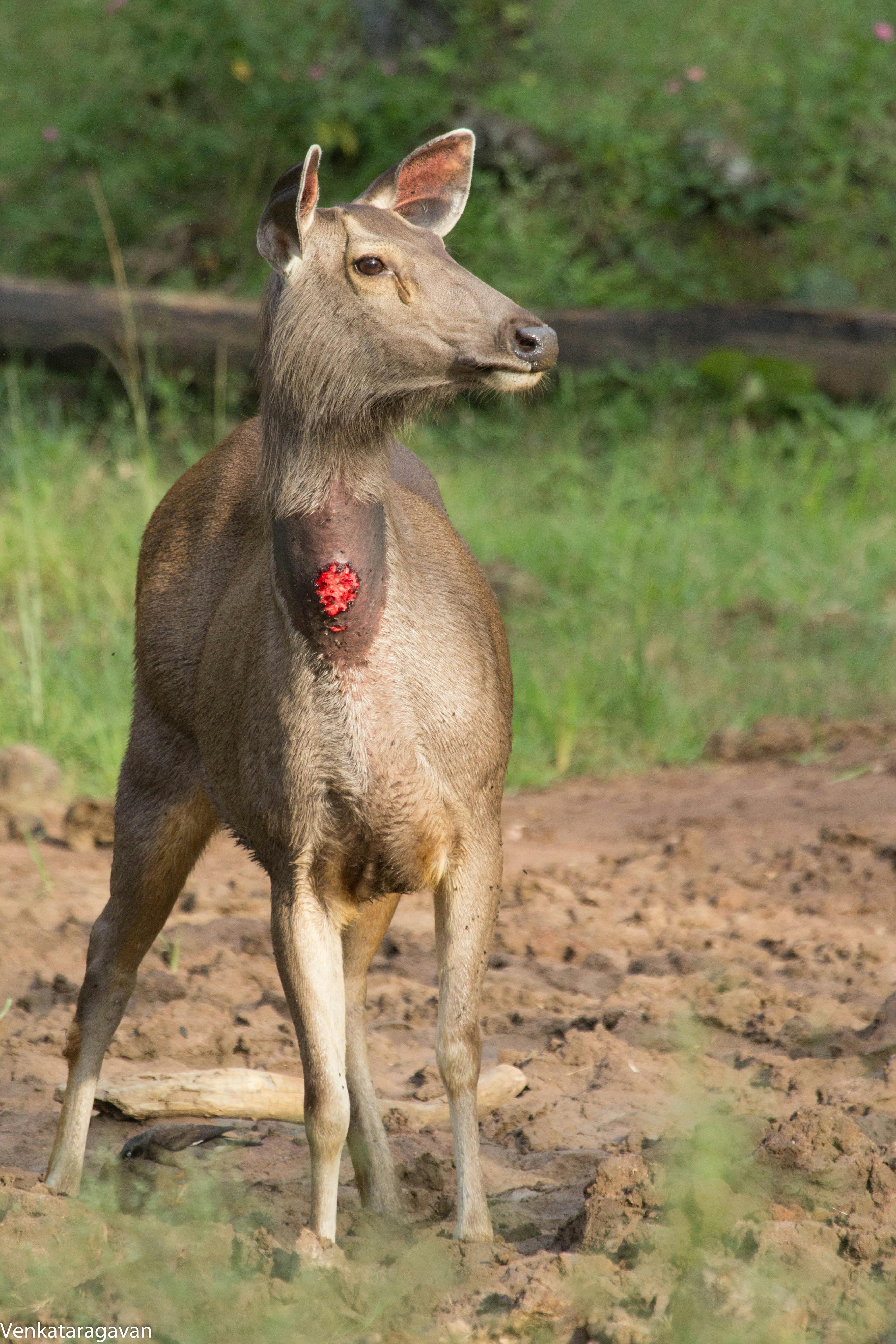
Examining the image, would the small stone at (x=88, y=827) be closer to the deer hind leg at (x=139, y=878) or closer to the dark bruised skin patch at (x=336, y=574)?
the deer hind leg at (x=139, y=878)

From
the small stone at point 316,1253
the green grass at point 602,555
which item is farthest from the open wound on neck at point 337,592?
the green grass at point 602,555

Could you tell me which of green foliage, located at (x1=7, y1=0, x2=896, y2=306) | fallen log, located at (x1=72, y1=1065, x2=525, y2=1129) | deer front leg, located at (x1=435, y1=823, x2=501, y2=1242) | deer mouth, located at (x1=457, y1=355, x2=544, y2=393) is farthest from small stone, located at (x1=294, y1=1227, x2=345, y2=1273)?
green foliage, located at (x1=7, y1=0, x2=896, y2=306)

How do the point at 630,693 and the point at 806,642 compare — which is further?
the point at 806,642

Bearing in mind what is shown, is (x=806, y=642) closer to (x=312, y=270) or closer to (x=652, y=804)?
(x=652, y=804)

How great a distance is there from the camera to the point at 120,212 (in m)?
13.0

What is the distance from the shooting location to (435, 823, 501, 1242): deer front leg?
3230mm

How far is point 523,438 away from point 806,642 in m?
3.43

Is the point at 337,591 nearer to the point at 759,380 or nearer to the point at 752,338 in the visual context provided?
the point at 759,380

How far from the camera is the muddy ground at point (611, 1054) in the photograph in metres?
2.72

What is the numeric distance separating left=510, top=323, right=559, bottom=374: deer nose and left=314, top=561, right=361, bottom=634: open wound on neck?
557mm

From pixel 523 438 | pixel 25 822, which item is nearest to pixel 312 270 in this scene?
pixel 25 822

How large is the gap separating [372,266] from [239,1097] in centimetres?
196

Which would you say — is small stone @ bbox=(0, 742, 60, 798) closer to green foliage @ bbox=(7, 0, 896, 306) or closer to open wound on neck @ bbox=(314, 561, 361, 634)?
open wound on neck @ bbox=(314, 561, 361, 634)

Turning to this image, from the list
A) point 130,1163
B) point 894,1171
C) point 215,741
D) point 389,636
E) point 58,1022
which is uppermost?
point 389,636
